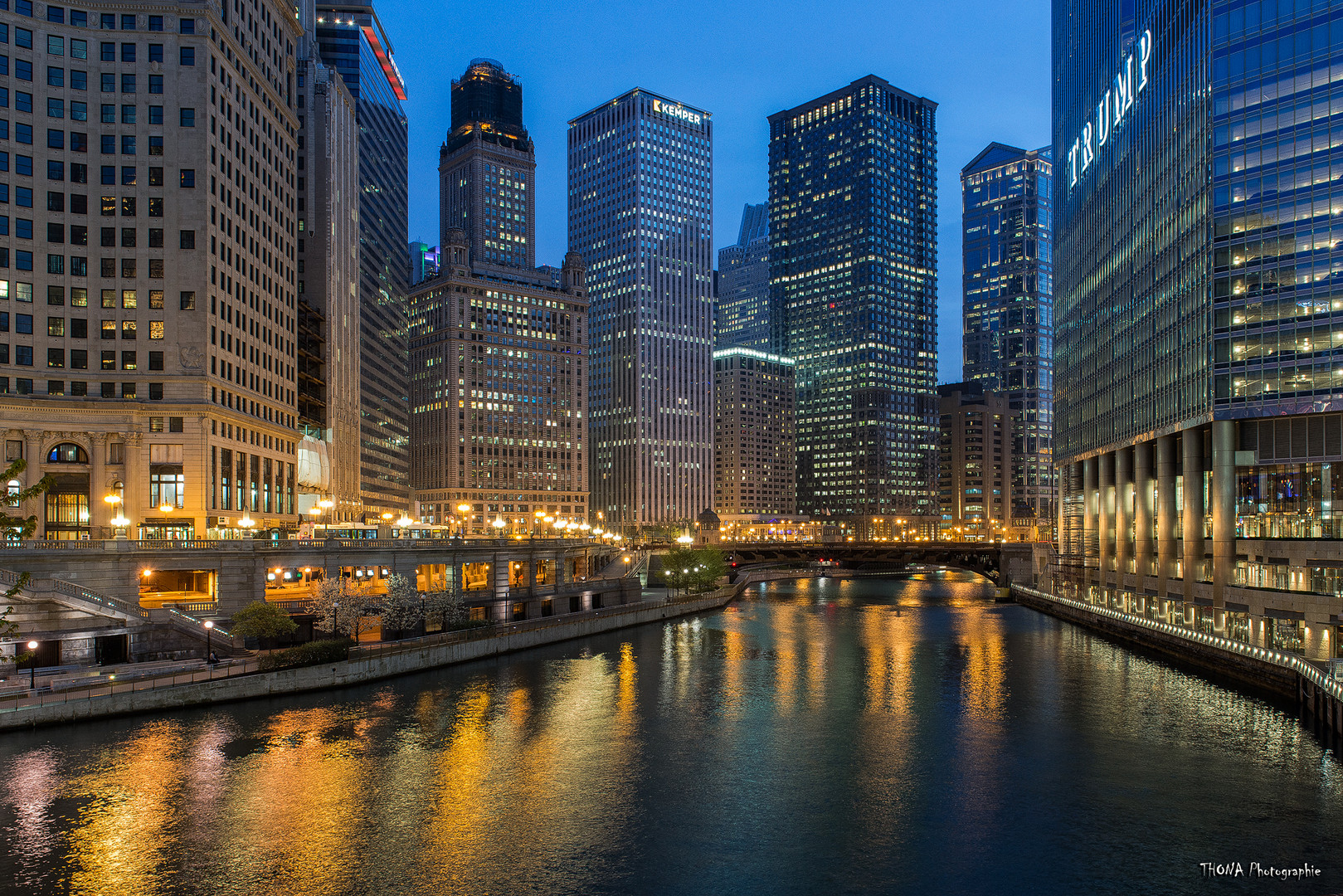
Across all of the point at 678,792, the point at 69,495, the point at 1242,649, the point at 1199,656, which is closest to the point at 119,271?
the point at 69,495

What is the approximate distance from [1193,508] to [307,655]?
79.2 metres

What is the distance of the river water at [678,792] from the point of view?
3750cm

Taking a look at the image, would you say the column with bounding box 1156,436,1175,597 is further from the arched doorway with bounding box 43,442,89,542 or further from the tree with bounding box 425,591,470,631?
the arched doorway with bounding box 43,442,89,542

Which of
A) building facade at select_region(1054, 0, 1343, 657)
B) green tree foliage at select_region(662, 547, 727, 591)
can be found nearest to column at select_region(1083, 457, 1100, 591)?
building facade at select_region(1054, 0, 1343, 657)

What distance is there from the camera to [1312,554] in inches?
2800

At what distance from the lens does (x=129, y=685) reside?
5878cm

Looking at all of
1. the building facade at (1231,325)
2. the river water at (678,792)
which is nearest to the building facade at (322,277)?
the river water at (678,792)

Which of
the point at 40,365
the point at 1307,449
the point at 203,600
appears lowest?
the point at 203,600

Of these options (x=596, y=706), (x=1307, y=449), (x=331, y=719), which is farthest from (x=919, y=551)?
(x=331, y=719)

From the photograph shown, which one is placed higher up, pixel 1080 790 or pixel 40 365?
pixel 40 365

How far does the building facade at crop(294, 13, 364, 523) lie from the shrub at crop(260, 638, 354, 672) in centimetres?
6111

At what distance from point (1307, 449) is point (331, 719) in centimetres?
8032

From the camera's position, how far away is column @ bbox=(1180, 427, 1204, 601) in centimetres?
9269

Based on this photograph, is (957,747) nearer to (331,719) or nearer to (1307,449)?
(331,719)
